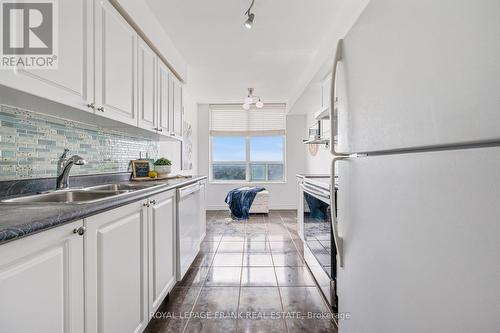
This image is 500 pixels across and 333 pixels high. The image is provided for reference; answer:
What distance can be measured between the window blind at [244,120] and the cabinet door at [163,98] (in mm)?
3344

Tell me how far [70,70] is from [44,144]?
55 centimetres

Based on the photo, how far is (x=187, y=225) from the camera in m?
2.41

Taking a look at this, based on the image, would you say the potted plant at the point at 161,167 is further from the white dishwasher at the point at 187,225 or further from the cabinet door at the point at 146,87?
the cabinet door at the point at 146,87

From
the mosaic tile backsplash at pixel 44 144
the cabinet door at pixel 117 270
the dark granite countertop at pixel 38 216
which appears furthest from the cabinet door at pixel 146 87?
the dark granite countertop at pixel 38 216

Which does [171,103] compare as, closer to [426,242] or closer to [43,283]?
[43,283]

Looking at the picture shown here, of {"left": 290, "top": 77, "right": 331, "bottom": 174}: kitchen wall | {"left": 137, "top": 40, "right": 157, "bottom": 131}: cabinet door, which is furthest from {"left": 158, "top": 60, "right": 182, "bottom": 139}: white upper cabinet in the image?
{"left": 290, "top": 77, "right": 331, "bottom": 174}: kitchen wall

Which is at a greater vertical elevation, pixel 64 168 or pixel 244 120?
pixel 244 120

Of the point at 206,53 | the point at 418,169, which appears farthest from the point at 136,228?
the point at 206,53

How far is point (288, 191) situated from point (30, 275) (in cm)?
557

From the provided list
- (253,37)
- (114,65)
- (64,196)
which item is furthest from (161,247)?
(253,37)

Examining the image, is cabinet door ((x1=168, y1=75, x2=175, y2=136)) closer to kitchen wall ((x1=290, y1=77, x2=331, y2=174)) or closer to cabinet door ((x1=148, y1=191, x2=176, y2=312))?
cabinet door ((x1=148, y1=191, x2=176, y2=312))

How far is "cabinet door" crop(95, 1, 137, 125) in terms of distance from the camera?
1491 mm

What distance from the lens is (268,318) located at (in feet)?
5.91

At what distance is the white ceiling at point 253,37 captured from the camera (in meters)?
Answer: 2.27
